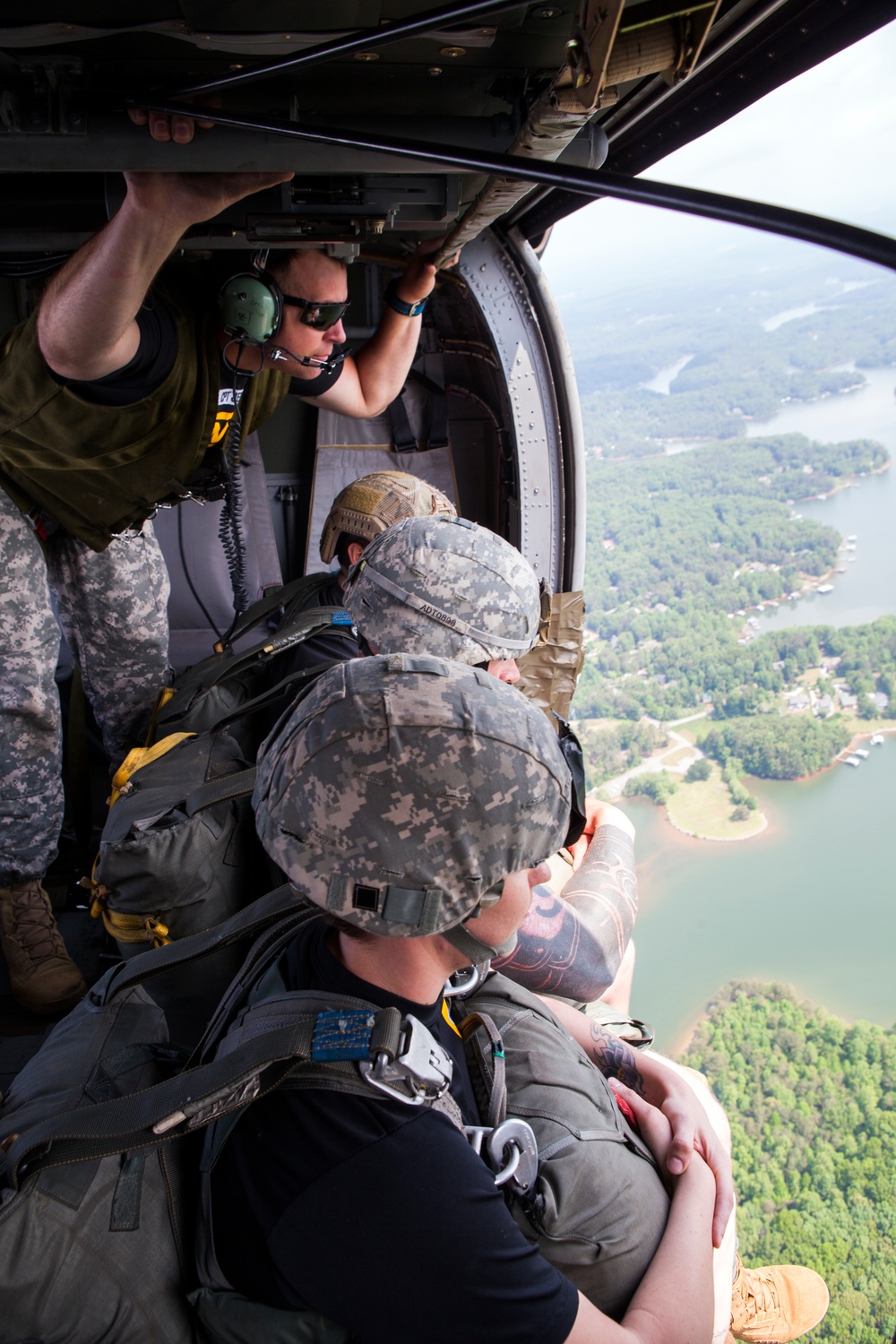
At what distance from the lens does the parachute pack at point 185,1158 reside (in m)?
0.88

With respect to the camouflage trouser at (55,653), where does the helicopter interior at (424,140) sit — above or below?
above

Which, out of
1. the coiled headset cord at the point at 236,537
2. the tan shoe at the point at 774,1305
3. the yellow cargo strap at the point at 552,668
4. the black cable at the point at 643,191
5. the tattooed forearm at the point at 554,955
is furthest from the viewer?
the coiled headset cord at the point at 236,537

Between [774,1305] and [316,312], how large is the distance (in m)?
2.76

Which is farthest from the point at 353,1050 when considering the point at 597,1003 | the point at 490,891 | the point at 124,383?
the point at 124,383

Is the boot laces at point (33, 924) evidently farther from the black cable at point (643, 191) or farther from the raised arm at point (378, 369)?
the black cable at point (643, 191)

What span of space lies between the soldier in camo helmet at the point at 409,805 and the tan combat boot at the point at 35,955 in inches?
66.3

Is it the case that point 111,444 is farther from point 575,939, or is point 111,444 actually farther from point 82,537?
point 575,939

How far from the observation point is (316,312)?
7.55ft

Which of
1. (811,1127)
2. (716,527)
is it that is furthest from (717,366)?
(811,1127)

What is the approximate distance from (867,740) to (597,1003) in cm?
1175

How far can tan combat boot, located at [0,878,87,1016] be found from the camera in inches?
91.9

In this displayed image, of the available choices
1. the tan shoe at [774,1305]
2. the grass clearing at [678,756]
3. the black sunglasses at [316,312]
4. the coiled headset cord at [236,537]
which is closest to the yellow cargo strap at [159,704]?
the coiled headset cord at [236,537]

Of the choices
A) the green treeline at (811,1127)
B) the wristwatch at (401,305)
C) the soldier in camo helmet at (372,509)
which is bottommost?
the green treeline at (811,1127)

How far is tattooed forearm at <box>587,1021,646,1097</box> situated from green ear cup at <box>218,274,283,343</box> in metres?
1.75
